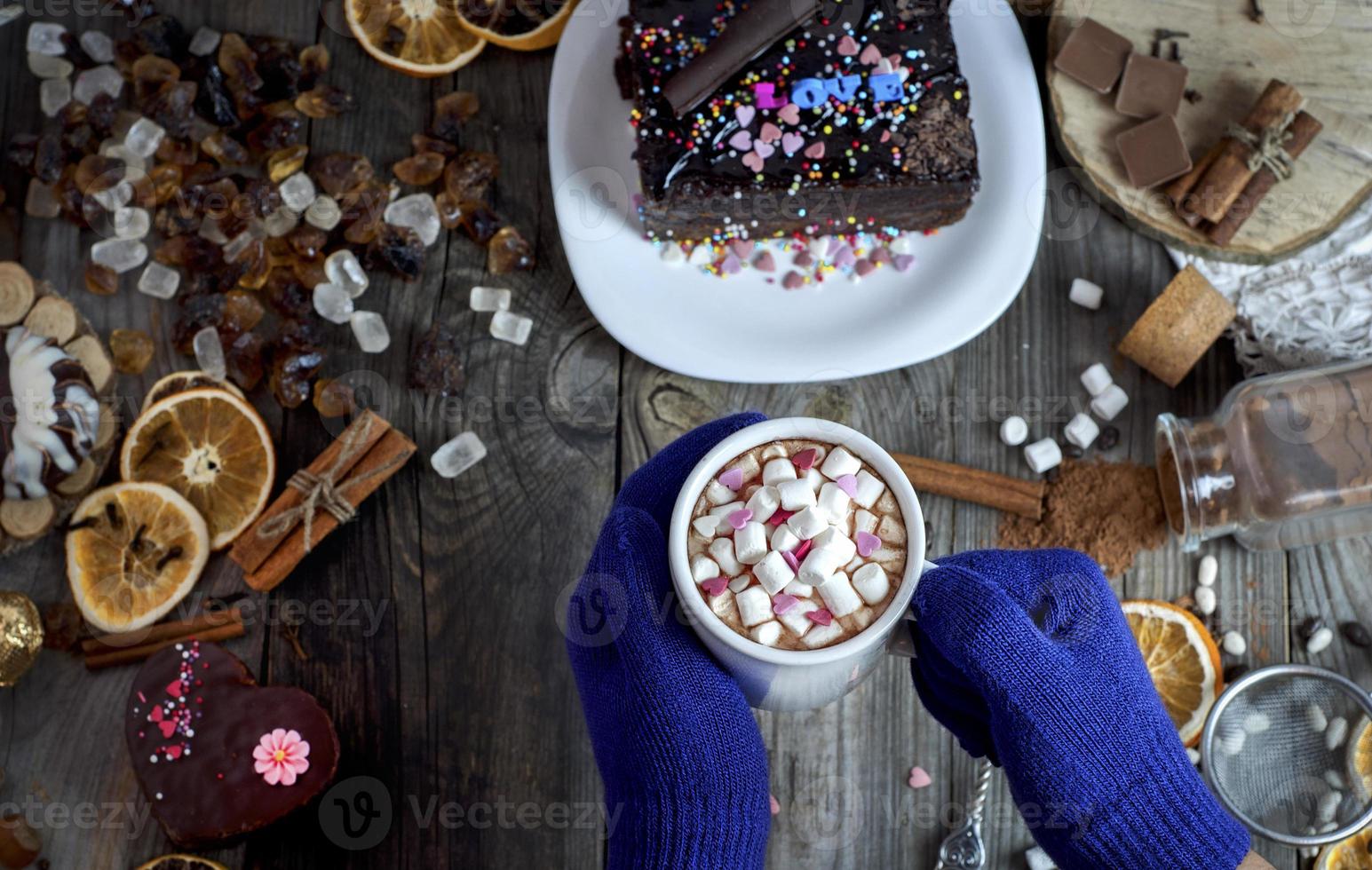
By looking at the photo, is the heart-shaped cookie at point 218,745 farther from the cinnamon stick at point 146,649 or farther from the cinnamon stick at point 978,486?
the cinnamon stick at point 978,486

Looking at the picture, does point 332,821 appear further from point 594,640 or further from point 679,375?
point 679,375

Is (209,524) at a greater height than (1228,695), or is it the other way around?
(1228,695)

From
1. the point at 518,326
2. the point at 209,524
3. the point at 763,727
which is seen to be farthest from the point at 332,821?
the point at 518,326

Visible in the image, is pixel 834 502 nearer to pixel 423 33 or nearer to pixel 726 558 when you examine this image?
pixel 726 558

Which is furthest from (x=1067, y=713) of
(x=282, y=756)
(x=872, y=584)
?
(x=282, y=756)

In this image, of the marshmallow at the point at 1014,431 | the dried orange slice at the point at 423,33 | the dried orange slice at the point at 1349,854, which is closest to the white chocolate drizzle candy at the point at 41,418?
the dried orange slice at the point at 423,33
